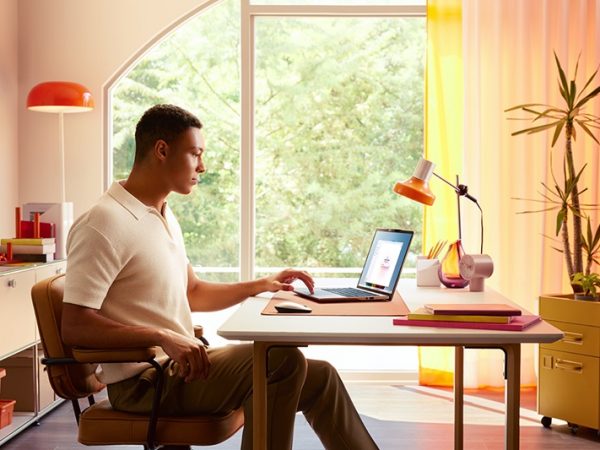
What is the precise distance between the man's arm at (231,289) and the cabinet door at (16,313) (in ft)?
3.19

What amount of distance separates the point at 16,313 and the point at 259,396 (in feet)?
5.74

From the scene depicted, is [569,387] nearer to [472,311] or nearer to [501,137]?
[501,137]

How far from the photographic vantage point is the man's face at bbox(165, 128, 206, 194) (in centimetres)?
241

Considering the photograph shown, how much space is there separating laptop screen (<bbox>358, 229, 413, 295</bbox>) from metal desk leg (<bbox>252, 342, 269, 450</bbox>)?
69 cm

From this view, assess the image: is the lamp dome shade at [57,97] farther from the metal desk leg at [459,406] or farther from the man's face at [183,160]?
the metal desk leg at [459,406]

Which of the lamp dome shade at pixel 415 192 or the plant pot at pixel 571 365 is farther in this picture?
the plant pot at pixel 571 365

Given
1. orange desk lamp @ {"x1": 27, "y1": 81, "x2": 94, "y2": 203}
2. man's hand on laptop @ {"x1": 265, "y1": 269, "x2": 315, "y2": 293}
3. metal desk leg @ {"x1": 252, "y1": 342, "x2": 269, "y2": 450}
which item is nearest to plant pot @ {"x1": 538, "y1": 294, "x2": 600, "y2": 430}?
man's hand on laptop @ {"x1": 265, "y1": 269, "x2": 315, "y2": 293}

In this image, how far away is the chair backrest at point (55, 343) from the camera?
223 centimetres

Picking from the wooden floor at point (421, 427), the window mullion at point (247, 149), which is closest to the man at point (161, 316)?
the wooden floor at point (421, 427)

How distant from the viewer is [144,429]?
7.02 ft

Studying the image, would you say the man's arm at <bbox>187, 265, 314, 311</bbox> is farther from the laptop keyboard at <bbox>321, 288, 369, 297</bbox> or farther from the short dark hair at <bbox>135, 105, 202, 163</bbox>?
the short dark hair at <bbox>135, 105, 202, 163</bbox>

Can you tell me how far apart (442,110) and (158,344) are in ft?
9.32

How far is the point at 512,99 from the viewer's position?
448 centimetres

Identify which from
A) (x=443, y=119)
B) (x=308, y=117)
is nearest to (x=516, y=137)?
(x=443, y=119)
